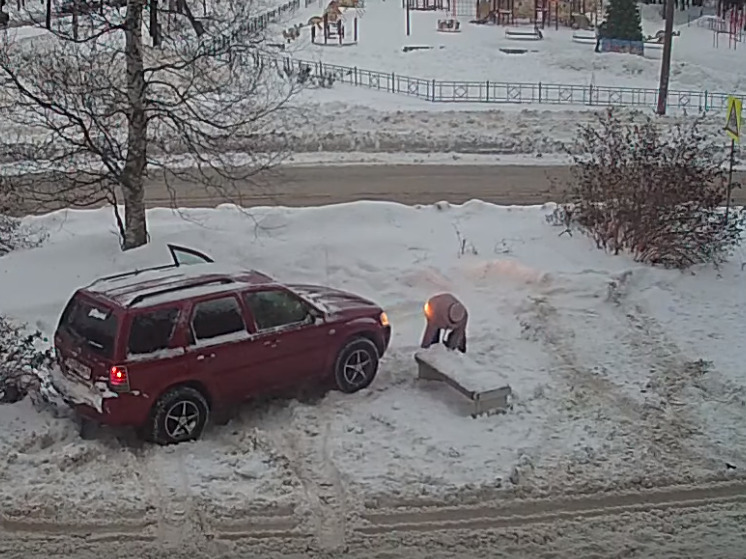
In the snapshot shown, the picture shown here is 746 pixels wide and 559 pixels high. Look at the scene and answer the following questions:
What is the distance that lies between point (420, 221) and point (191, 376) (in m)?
8.70

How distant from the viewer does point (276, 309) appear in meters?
10.6

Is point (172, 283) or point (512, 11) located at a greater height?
point (512, 11)

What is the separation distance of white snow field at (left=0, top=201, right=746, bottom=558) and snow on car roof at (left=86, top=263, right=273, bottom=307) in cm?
134

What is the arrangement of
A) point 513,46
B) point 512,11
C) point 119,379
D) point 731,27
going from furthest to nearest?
point 512,11
point 731,27
point 513,46
point 119,379

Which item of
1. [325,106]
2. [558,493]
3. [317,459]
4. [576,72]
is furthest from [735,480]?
[576,72]

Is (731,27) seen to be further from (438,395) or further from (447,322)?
(438,395)

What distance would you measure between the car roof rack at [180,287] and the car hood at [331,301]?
860 millimetres

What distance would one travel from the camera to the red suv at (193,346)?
31.6ft

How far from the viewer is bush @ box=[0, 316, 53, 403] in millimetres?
10711

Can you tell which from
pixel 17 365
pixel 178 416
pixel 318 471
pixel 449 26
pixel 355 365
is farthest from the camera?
pixel 449 26

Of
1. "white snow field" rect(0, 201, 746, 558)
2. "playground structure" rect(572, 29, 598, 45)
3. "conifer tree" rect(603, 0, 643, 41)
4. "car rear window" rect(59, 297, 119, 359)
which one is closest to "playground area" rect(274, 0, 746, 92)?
"playground structure" rect(572, 29, 598, 45)

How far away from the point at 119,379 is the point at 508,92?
30565mm

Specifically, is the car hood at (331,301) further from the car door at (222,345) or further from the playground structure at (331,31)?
the playground structure at (331,31)

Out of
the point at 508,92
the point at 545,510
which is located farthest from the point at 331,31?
the point at 545,510
